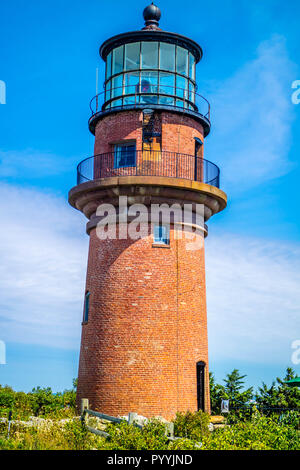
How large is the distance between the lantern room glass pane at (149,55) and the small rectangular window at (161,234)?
5.65 meters

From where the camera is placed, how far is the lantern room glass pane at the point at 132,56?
21.5 metres

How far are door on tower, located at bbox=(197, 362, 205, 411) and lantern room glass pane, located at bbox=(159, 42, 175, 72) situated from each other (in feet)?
33.6

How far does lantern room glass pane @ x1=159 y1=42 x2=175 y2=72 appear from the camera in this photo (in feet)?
70.6

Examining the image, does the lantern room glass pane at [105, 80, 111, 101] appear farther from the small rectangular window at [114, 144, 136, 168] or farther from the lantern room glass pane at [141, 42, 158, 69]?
the small rectangular window at [114, 144, 136, 168]

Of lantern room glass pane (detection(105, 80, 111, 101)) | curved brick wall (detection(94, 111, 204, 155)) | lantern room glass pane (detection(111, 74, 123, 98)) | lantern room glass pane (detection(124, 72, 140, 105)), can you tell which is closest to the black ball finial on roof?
lantern room glass pane (detection(124, 72, 140, 105))

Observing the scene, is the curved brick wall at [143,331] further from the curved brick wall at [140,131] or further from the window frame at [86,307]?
the curved brick wall at [140,131]

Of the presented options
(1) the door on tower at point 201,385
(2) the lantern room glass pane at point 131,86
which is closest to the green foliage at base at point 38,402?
(1) the door on tower at point 201,385

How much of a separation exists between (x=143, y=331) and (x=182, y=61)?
962 centimetres

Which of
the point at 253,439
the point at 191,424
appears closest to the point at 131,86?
the point at 191,424

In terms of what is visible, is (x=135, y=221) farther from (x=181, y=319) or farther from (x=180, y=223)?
(x=181, y=319)

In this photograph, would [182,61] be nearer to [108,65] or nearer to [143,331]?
→ [108,65]
